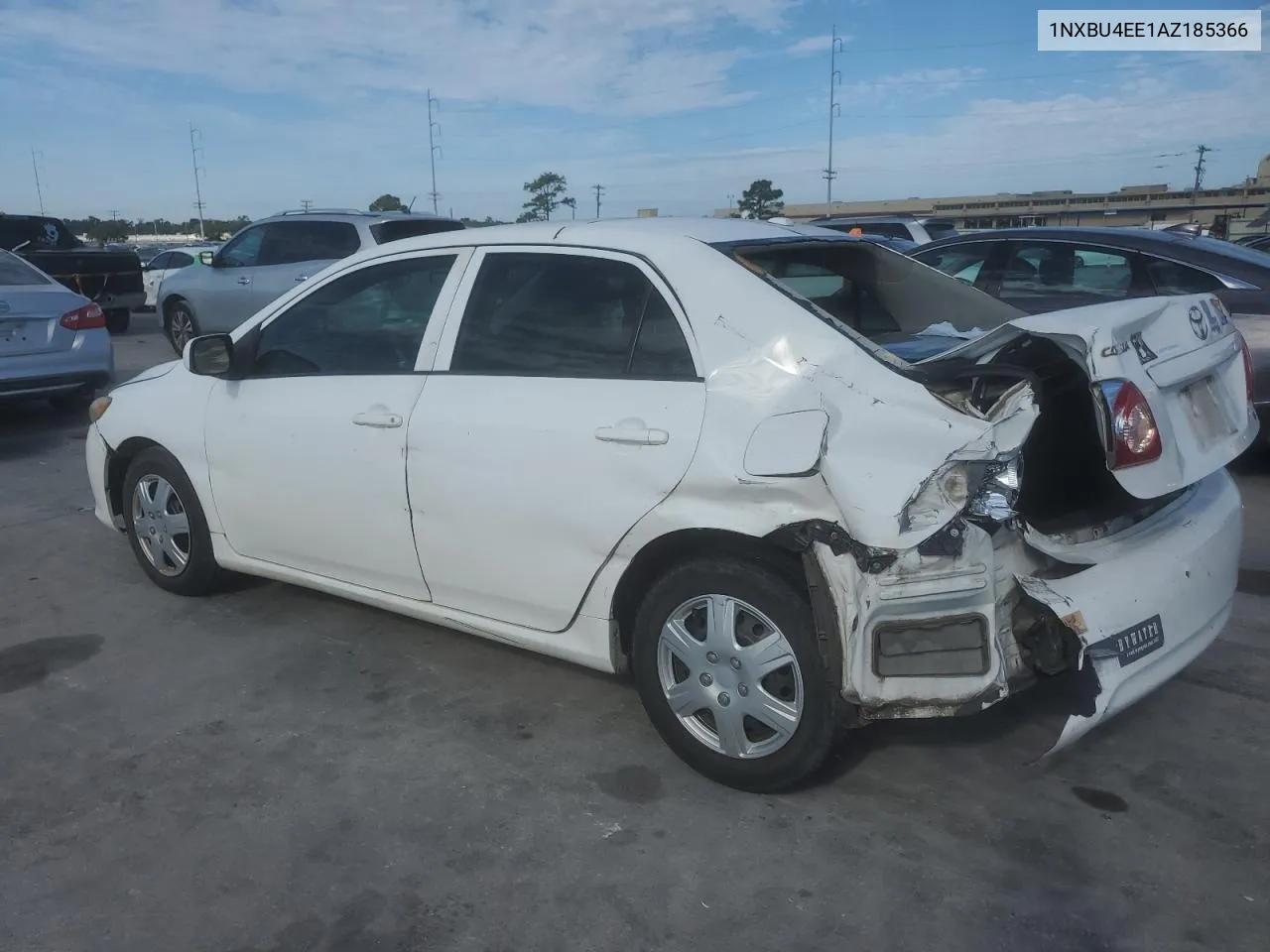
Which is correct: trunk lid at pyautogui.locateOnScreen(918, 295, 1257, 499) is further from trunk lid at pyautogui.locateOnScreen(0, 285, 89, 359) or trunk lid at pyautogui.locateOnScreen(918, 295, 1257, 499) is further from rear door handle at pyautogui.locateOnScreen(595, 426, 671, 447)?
trunk lid at pyautogui.locateOnScreen(0, 285, 89, 359)

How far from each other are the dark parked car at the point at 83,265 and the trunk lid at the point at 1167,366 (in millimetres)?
14995

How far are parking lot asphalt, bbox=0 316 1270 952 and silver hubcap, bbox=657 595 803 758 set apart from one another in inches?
8.3

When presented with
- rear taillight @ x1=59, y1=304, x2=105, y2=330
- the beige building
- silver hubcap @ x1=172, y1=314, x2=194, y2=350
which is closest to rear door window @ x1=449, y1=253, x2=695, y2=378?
rear taillight @ x1=59, y1=304, x2=105, y2=330

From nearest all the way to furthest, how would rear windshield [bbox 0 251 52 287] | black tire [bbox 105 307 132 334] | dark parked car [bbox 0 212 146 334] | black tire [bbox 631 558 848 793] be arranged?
black tire [bbox 631 558 848 793]
rear windshield [bbox 0 251 52 287]
dark parked car [bbox 0 212 146 334]
black tire [bbox 105 307 132 334]

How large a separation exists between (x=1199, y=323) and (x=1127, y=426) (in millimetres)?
732

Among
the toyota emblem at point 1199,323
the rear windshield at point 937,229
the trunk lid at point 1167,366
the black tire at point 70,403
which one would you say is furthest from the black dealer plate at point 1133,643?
the rear windshield at point 937,229

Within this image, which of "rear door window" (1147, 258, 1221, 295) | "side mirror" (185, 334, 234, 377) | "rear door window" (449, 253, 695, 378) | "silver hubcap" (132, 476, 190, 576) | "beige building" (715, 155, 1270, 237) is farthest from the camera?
"beige building" (715, 155, 1270, 237)

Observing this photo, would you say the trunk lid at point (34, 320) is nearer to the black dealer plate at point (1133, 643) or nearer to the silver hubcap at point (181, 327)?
the silver hubcap at point (181, 327)

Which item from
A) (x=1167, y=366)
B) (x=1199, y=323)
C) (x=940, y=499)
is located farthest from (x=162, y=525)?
(x=1199, y=323)

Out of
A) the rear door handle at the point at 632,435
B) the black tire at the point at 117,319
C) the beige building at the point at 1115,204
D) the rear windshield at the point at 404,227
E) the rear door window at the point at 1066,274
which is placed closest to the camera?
the rear door handle at the point at 632,435

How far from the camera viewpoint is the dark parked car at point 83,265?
15.2 metres

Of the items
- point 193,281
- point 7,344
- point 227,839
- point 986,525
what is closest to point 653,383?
point 986,525

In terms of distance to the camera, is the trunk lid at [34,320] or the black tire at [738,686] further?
the trunk lid at [34,320]

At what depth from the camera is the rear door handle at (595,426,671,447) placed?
3.21 metres
